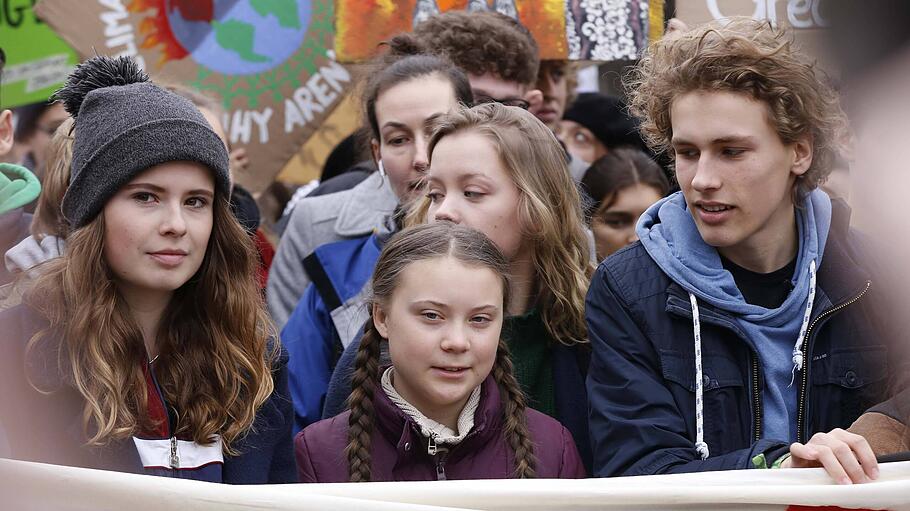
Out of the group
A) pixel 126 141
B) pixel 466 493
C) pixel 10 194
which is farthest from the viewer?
pixel 10 194

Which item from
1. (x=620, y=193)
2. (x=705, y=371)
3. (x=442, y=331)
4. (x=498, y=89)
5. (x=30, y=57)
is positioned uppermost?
(x=30, y=57)

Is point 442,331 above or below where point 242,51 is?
below

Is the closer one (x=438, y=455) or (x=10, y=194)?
(x=438, y=455)

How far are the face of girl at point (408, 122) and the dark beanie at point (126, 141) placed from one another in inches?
49.4

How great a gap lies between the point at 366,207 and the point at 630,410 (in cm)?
178

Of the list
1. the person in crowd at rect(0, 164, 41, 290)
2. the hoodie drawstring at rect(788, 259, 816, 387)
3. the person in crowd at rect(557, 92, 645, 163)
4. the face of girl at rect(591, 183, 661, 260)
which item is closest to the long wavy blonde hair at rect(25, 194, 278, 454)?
the person in crowd at rect(0, 164, 41, 290)

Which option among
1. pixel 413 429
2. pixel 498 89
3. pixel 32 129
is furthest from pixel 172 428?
pixel 32 129

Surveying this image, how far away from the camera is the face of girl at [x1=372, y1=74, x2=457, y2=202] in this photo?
4191 millimetres

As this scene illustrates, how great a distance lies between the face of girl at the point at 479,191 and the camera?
355cm

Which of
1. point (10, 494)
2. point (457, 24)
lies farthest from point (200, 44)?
point (10, 494)

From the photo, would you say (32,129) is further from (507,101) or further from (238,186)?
(507,101)

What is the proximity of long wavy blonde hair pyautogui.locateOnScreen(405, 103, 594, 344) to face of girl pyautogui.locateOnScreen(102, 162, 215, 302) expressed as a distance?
98 centimetres

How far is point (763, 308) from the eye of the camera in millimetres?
2992

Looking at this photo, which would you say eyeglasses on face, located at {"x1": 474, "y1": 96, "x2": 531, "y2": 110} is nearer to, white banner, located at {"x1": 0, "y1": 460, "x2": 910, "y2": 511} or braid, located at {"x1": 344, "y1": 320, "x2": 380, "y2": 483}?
braid, located at {"x1": 344, "y1": 320, "x2": 380, "y2": 483}
